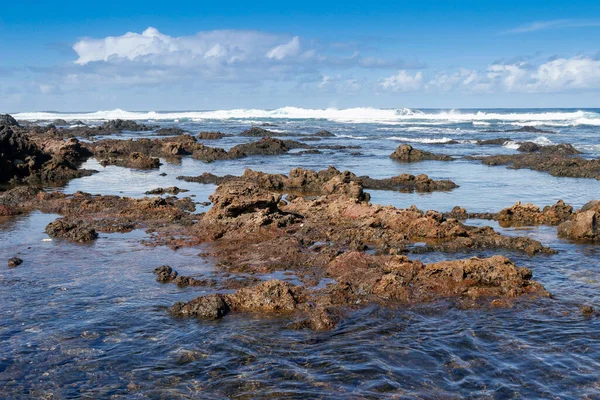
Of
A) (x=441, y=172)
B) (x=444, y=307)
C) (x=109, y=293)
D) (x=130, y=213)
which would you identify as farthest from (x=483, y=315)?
(x=441, y=172)

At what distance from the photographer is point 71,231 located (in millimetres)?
13492

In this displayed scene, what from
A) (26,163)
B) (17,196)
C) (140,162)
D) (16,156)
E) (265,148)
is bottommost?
(17,196)

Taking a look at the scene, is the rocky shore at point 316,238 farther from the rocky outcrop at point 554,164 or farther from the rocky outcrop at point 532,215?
the rocky outcrop at point 554,164

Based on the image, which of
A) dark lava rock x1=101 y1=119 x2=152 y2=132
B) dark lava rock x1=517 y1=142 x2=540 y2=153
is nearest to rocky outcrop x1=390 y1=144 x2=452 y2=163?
dark lava rock x1=517 y1=142 x2=540 y2=153

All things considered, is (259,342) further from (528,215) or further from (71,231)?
(528,215)

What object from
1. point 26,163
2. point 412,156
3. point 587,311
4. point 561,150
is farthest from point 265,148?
point 587,311

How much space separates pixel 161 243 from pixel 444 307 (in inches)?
271

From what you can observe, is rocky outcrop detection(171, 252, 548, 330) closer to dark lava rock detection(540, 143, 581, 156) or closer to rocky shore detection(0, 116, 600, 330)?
rocky shore detection(0, 116, 600, 330)

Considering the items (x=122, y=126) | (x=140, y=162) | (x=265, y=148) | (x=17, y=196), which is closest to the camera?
(x=17, y=196)

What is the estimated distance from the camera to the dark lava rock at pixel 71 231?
13258 millimetres

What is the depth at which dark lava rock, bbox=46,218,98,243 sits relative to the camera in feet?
43.5

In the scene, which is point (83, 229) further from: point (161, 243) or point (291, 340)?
point (291, 340)

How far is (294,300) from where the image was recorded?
9.02 m

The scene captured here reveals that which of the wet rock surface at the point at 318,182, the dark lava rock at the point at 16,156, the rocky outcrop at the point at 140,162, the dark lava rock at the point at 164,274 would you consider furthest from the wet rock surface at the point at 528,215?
the dark lava rock at the point at 16,156
